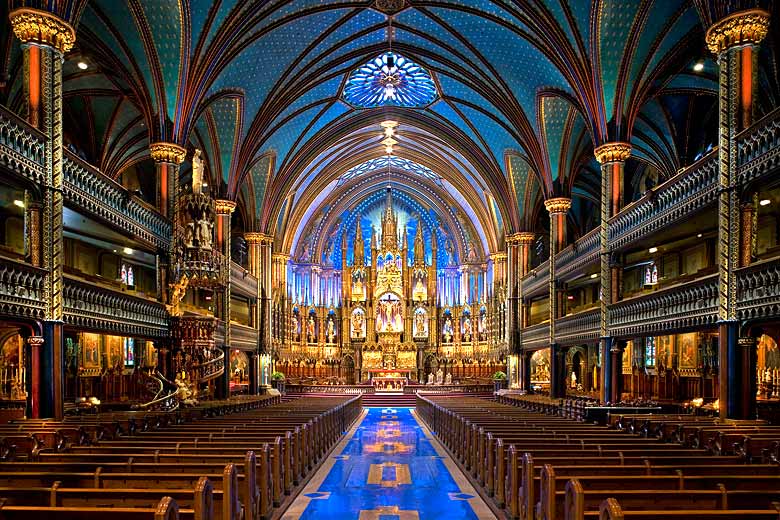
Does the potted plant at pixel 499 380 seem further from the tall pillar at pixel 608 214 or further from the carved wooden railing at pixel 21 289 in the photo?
the carved wooden railing at pixel 21 289

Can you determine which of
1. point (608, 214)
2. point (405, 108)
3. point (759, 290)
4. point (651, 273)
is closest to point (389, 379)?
→ point (405, 108)

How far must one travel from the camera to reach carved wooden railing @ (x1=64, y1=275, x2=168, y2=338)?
15.4 m

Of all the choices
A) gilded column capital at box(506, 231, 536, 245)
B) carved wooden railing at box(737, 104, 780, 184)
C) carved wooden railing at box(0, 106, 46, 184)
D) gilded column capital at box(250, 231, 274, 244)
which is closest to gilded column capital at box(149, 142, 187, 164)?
carved wooden railing at box(0, 106, 46, 184)

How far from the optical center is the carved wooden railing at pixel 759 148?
12648 millimetres

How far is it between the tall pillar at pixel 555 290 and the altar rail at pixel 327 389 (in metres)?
14.7

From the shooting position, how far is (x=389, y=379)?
44656 millimetres

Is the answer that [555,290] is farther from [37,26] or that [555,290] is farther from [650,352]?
[37,26]

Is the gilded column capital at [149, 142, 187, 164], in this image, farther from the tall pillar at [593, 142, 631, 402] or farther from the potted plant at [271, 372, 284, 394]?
the potted plant at [271, 372, 284, 394]

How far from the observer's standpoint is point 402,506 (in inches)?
399

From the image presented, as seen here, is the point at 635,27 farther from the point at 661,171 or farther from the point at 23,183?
the point at 23,183

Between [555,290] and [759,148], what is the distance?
16.2 metres

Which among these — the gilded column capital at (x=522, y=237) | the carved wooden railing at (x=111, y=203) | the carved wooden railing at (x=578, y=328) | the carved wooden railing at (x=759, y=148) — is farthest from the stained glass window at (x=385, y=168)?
the carved wooden railing at (x=759, y=148)

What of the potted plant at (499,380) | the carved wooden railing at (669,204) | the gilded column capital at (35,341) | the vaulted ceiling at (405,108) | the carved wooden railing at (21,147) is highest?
the vaulted ceiling at (405,108)

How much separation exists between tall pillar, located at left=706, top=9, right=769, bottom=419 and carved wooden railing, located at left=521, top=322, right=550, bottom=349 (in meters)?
15.4
